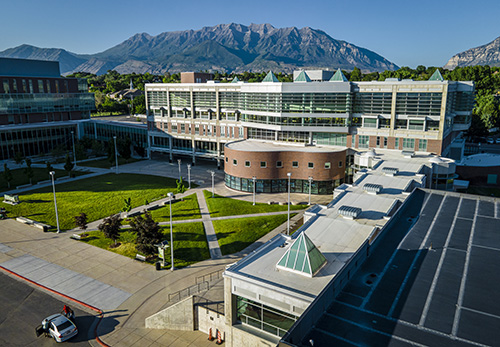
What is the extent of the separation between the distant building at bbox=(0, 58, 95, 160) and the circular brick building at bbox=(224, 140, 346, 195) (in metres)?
55.3

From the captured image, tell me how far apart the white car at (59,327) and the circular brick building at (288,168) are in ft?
116

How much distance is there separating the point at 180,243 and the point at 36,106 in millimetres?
68311

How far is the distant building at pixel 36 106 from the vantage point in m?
81.1

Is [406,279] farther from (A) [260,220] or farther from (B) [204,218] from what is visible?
(B) [204,218]

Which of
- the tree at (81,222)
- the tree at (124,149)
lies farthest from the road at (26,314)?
the tree at (124,149)

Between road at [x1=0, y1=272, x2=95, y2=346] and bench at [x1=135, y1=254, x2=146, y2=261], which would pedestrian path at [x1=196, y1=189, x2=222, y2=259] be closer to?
bench at [x1=135, y1=254, x2=146, y2=261]

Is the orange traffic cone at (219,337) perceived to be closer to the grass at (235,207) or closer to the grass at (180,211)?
the grass at (180,211)

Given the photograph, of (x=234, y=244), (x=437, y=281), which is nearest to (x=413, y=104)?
(x=234, y=244)

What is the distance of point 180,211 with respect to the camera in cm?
4891

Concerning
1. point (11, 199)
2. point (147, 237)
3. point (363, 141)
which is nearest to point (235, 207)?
point (147, 237)

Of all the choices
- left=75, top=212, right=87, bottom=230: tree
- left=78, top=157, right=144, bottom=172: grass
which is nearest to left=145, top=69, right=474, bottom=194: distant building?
left=75, top=212, right=87, bottom=230: tree

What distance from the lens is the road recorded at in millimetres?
25031

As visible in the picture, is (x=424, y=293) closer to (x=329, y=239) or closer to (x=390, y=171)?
(x=329, y=239)

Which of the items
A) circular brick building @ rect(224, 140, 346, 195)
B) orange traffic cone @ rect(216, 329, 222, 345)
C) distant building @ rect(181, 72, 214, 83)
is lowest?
orange traffic cone @ rect(216, 329, 222, 345)
